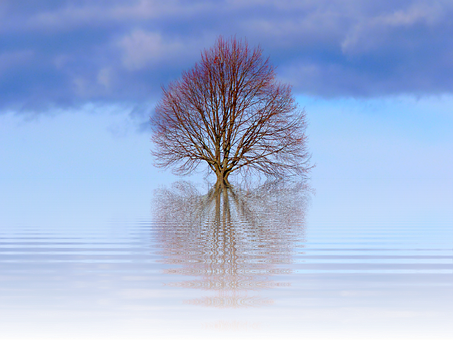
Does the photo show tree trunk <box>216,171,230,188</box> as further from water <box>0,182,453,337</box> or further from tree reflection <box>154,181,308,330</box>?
water <box>0,182,453,337</box>

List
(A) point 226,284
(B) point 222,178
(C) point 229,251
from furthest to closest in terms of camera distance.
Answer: (B) point 222,178 < (C) point 229,251 < (A) point 226,284

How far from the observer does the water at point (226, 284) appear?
4027 mm

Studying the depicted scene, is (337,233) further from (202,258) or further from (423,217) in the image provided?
(423,217)

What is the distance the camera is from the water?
403 cm

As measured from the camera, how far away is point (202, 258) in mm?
6715

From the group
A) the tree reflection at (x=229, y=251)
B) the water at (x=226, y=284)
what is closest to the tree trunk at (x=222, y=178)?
the tree reflection at (x=229, y=251)

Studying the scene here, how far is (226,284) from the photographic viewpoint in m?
5.24

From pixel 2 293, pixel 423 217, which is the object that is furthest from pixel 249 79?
pixel 2 293

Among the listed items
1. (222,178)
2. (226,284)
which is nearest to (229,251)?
(226,284)

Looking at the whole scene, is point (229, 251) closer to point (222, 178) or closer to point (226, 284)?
point (226, 284)

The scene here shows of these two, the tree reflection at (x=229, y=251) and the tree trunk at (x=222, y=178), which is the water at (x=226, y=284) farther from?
the tree trunk at (x=222, y=178)

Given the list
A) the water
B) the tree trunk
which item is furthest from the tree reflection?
the tree trunk

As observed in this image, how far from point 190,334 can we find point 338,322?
1.37 meters

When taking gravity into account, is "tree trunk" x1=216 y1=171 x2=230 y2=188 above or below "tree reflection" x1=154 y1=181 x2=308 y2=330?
above
